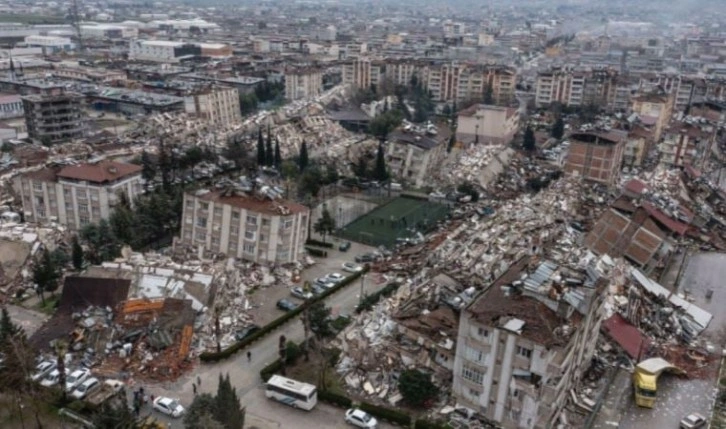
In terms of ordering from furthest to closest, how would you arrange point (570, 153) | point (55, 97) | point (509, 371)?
1. point (55, 97)
2. point (570, 153)
3. point (509, 371)

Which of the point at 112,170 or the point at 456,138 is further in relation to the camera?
the point at 456,138

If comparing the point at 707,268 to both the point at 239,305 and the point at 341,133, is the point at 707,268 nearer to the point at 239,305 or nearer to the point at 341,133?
the point at 239,305

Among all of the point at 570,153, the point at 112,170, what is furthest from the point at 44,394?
the point at 570,153

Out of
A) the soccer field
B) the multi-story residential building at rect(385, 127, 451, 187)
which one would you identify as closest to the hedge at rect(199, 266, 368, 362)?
the soccer field

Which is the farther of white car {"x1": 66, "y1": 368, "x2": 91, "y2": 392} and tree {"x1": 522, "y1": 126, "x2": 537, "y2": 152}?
tree {"x1": 522, "y1": 126, "x2": 537, "y2": 152}

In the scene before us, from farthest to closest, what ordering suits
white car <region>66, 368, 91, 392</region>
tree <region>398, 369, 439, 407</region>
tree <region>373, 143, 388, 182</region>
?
tree <region>373, 143, 388, 182</region> → white car <region>66, 368, 91, 392</region> → tree <region>398, 369, 439, 407</region>

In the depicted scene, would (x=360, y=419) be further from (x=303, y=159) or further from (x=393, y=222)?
(x=303, y=159)

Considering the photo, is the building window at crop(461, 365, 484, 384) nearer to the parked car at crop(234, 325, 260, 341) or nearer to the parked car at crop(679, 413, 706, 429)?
the parked car at crop(679, 413, 706, 429)

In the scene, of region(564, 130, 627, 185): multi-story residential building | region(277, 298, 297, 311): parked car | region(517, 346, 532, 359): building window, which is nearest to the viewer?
region(517, 346, 532, 359): building window
